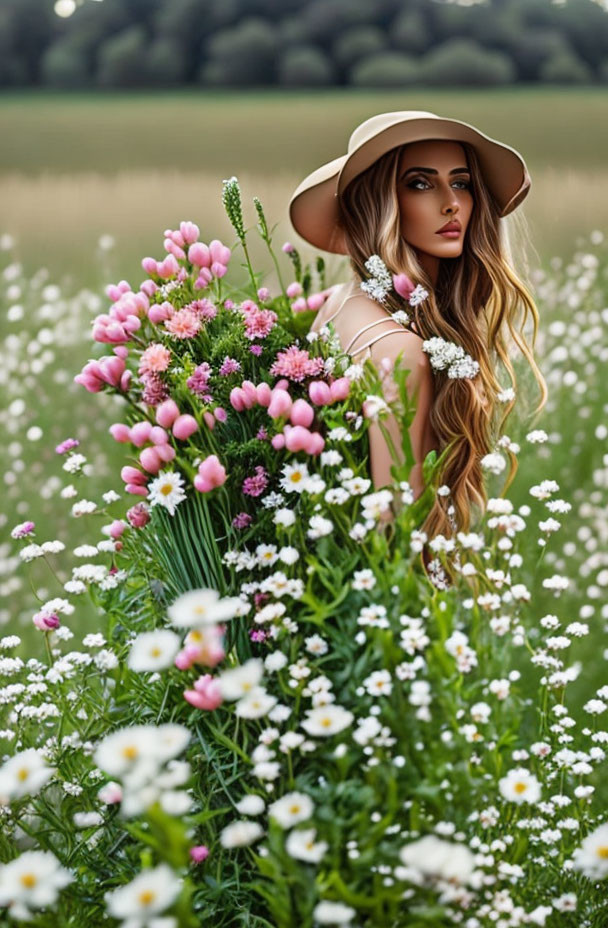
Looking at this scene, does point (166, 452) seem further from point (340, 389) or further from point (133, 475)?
point (340, 389)

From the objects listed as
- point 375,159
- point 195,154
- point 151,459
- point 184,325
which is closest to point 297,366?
point 184,325

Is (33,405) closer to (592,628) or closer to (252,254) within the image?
(252,254)

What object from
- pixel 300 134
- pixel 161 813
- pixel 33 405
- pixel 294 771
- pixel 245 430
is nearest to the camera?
pixel 161 813

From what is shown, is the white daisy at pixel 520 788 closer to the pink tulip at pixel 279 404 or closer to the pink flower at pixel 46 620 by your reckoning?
the pink tulip at pixel 279 404

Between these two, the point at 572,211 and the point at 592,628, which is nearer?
the point at 592,628

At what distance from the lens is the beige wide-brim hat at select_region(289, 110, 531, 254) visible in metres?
2.49

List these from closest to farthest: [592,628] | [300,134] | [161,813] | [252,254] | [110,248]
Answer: [161,813], [592,628], [252,254], [110,248], [300,134]

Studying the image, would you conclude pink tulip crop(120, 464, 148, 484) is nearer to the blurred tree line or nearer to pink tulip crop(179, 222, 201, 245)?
pink tulip crop(179, 222, 201, 245)

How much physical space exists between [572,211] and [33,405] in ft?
8.98

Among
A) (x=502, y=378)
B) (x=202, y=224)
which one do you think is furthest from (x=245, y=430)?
(x=202, y=224)

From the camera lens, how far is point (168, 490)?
82.1 inches

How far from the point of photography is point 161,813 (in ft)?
4.42

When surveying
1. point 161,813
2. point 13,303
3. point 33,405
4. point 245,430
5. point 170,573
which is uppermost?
point 13,303

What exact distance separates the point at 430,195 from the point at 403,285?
292mm
